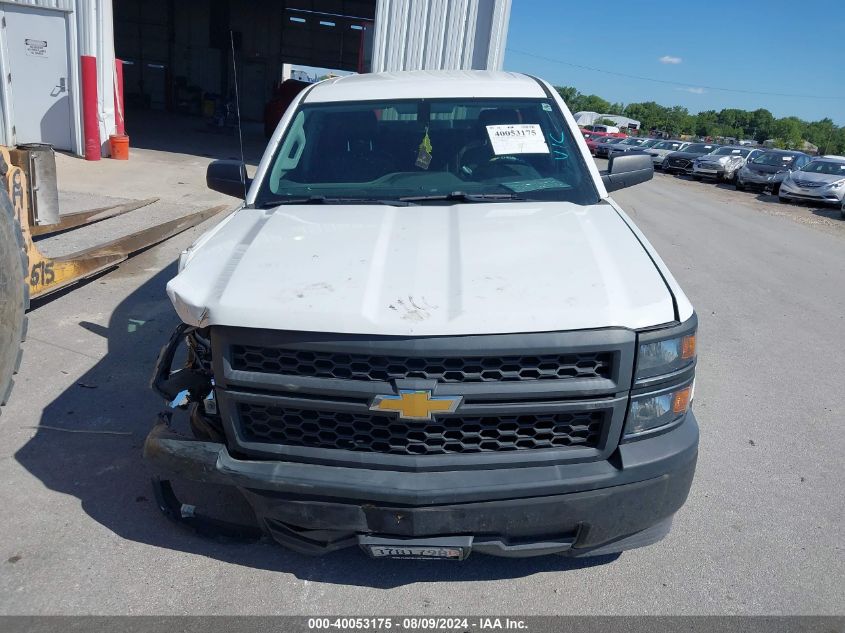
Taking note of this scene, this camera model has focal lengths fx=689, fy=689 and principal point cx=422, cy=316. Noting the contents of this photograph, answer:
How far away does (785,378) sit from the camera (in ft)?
17.2

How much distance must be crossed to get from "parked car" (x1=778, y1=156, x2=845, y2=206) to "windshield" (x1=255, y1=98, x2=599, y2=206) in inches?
703

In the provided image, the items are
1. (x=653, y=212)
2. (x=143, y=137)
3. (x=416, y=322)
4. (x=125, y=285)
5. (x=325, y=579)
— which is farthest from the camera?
(x=143, y=137)

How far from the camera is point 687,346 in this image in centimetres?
257

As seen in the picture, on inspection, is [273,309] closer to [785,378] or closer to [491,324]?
[491,324]

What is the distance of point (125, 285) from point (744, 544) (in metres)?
5.77

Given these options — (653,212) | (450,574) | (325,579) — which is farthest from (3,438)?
(653,212)

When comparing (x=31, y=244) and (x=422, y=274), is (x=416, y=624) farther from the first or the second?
(x=31, y=244)

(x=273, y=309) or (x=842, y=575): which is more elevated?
(x=273, y=309)

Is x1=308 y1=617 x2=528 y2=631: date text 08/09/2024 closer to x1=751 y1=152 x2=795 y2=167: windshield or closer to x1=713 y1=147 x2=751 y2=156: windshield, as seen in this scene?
x1=751 y1=152 x2=795 y2=167: windshield

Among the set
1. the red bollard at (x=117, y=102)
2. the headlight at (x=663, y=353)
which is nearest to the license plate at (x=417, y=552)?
the headlight at (x=663, y=353)

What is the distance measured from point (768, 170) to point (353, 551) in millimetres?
24303

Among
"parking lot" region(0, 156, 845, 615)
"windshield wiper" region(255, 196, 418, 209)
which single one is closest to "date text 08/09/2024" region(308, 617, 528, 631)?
"parking lot" region(0, 156, 845, 615)

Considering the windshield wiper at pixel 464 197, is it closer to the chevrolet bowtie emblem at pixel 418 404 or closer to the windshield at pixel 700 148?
the chevrolet bowtie emblem at pixel 418 404

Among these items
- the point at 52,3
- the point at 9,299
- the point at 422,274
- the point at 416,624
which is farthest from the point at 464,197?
the point at 52,3
